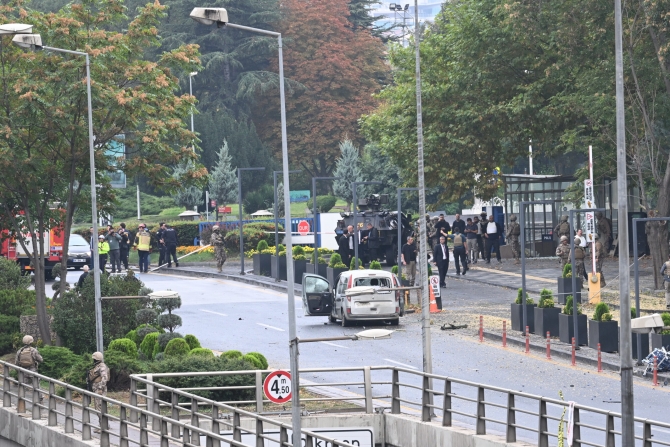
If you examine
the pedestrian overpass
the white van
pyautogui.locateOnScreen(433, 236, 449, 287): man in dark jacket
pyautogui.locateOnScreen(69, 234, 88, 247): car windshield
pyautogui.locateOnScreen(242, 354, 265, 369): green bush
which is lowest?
the pedestrian overpass

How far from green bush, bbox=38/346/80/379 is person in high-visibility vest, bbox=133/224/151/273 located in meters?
18.9

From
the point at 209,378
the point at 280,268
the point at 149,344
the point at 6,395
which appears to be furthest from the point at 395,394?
the point at 280,268

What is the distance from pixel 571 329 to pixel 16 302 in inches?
604

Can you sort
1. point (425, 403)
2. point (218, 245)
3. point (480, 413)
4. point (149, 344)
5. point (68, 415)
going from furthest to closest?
point (218, 245) → point (149, 344) → point (68, 415) → point (425, 403) → point (480, 413)

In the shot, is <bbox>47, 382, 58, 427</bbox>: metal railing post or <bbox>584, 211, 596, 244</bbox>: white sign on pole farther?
<bbox>584, 211, 596, 244</bbox>: white sign on pole

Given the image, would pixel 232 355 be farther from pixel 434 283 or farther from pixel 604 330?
pixel 434 283

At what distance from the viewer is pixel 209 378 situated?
2383cm

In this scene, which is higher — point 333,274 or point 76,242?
point 76,242

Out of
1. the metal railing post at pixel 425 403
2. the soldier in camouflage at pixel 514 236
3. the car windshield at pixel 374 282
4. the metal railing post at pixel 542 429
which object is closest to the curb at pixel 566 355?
the car windshield at pixel 374 282

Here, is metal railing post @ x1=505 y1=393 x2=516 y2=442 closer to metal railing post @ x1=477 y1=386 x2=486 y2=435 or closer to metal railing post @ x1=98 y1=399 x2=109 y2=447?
metal railing post @ x1=477 y1=386 x2=486 y2=435

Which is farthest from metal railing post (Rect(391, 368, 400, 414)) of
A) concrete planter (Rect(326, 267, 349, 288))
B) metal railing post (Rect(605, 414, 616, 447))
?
concrete planter (Rect(326, 267, 349, 288))

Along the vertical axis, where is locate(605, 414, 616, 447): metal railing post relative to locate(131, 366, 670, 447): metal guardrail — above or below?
above

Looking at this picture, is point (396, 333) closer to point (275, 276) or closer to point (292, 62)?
point (275, 276)

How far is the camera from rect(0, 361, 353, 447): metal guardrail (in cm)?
1794
